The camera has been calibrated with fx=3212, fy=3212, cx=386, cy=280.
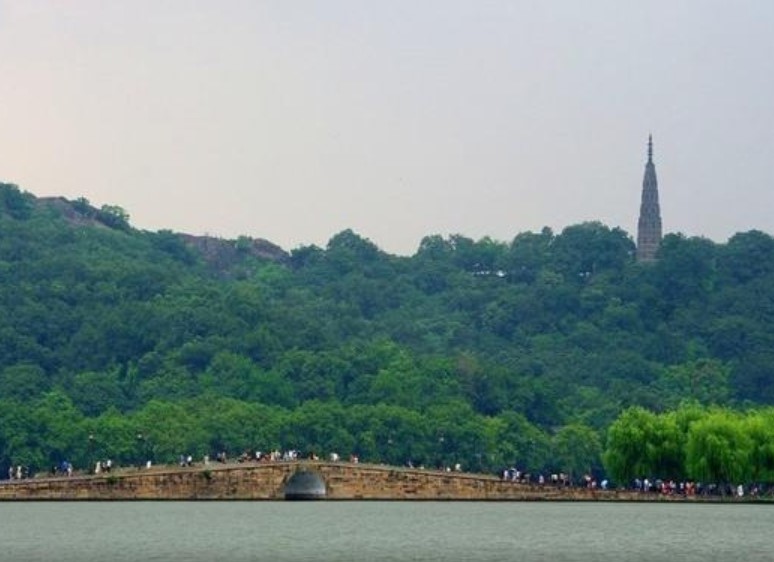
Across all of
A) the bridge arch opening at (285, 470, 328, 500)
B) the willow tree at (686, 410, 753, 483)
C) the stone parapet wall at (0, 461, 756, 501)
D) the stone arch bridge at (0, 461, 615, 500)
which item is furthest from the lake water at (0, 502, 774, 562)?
the bridge arch opening at (285, 470, 328, 500)

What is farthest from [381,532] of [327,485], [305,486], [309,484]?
[305,486]

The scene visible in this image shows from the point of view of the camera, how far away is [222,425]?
19338 centimetres

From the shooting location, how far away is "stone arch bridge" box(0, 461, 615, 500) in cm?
16238

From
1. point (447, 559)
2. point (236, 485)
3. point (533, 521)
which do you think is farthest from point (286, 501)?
point (447, 559)

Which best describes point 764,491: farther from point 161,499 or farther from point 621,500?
point 161,499

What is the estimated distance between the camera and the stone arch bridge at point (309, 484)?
533ft

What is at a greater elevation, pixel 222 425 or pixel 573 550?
pixel 222 425

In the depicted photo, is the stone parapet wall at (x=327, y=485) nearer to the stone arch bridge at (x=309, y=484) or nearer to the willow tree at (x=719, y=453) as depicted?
the stone arch bridge at (x=309, y=484)

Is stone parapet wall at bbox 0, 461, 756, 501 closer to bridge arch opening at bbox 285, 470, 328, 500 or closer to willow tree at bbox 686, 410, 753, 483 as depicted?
bridge arch opening at bbox 285, 470, 328, 500

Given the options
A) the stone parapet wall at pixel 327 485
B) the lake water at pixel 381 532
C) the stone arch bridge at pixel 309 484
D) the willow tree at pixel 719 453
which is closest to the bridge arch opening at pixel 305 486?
the stone arch bridge at pixel 309 484

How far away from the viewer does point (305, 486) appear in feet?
567

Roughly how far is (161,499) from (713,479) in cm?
2789

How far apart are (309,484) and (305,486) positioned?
1.86 feet

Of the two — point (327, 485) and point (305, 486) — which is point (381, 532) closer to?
point (327, 485)
